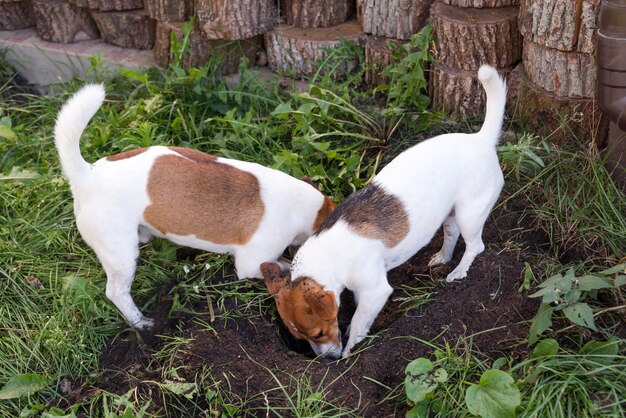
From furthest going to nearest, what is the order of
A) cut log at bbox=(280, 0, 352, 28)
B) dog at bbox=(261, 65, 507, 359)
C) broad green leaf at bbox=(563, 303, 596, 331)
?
cut log at bbox=(280, 0, 352, 28) < dog at bbox=(261, 65, 507, 359) < broad green leaf at bbox=(563, 303, 596, 331)

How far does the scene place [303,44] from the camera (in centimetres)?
579

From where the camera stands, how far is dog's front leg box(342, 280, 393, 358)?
4.05 meters

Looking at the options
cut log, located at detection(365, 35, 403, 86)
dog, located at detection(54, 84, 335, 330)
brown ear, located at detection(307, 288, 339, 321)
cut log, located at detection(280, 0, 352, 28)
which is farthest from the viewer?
cut log, located at detection(280, 0, 352, 28)

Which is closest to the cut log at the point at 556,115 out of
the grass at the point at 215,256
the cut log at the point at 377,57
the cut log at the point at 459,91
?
Result: the grass at the point at 215,256

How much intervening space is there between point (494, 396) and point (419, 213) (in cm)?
117

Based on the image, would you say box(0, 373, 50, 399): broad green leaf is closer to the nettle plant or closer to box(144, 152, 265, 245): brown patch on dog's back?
box(144, 152, 265, 245): brown patch on dog's back

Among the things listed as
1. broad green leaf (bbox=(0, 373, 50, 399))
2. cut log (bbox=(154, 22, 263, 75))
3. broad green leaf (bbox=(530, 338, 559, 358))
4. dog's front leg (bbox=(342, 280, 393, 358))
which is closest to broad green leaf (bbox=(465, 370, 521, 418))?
broad green leaf (bbox=(530, 338, 559, 358))

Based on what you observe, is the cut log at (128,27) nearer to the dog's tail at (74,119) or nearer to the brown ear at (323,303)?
the dog's tail at (74,119)

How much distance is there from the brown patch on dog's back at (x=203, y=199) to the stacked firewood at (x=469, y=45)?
174cm

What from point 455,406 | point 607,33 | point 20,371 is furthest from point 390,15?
point 20,371

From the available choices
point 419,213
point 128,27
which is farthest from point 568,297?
point 128,27

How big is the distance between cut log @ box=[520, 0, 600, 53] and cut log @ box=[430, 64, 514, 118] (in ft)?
1.75

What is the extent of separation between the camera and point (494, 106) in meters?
4.27

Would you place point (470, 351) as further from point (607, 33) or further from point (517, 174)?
point (607, 33)
